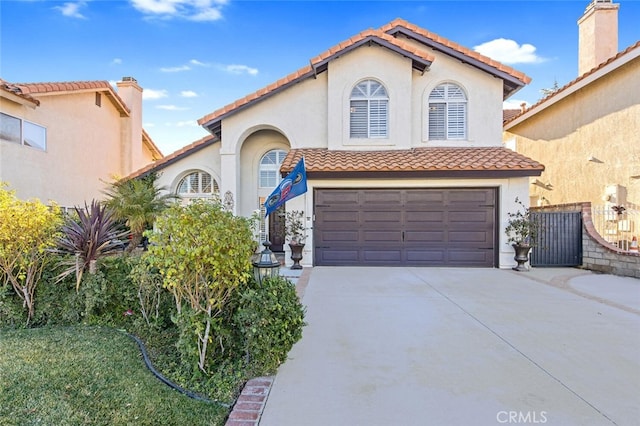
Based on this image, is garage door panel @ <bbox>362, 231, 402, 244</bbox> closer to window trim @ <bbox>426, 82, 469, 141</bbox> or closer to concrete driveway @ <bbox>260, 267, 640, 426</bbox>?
concrete driveway @ <bbox>260, 267, 640, 426</bbox>

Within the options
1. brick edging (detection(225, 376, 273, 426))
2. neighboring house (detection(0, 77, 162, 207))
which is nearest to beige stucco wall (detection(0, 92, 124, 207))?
neighboring house (detection(0, 77, 162, 207))

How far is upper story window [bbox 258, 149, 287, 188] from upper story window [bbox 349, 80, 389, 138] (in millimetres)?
3476

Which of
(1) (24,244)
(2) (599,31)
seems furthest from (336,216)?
(2) (599,31)

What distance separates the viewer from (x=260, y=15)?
12.9 metres

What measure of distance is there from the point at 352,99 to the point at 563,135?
10.8 meters

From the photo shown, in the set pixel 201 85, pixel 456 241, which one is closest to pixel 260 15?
pixel 201 85

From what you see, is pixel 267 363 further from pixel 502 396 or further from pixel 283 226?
pixel 283 226

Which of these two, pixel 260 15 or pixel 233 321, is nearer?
pixel 233 321

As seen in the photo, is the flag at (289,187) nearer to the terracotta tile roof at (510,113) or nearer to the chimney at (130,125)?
the chimney at (130,125)

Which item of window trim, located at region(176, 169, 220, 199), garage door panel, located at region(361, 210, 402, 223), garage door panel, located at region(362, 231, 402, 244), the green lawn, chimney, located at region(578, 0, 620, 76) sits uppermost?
chimney, located at region(578, 0, 620, 76)

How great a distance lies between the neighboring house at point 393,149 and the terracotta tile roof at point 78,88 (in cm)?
438

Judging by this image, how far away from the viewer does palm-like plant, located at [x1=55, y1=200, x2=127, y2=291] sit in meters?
5.52

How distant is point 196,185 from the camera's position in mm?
14070

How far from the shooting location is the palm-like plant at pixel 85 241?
5523 mm
